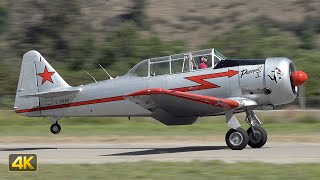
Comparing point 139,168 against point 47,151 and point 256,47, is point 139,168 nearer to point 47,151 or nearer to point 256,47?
point 47,151

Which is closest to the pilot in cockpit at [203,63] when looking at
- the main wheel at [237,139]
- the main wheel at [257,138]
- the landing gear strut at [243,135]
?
the landing gear strut at [243,135]

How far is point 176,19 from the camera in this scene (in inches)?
3669

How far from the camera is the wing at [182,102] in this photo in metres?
15.8

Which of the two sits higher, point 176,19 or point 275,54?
point 176,19

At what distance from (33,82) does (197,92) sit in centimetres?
497

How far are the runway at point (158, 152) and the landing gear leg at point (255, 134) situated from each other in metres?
0.17

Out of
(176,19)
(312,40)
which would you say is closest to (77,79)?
(312,40)

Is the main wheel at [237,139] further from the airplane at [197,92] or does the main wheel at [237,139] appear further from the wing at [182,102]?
the wing at [182,102]

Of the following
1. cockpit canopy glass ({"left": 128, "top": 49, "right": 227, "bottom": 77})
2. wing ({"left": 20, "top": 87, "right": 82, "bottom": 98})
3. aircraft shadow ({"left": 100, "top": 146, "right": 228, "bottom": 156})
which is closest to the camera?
aircraft shadow ({"left": 100, "top": 146, "right": 228, "bottom": 156})

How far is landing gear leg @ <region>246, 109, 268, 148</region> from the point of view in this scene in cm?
1697

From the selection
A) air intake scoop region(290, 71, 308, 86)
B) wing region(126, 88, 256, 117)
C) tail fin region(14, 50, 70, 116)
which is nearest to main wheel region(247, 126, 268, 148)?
wing region(126, 88, 256, 117)

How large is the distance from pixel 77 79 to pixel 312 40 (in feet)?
132

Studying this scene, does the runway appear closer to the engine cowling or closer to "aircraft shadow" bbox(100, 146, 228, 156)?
"aircraft shadow" bbox(100, 146, 228, 156)

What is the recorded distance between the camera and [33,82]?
762 inches
